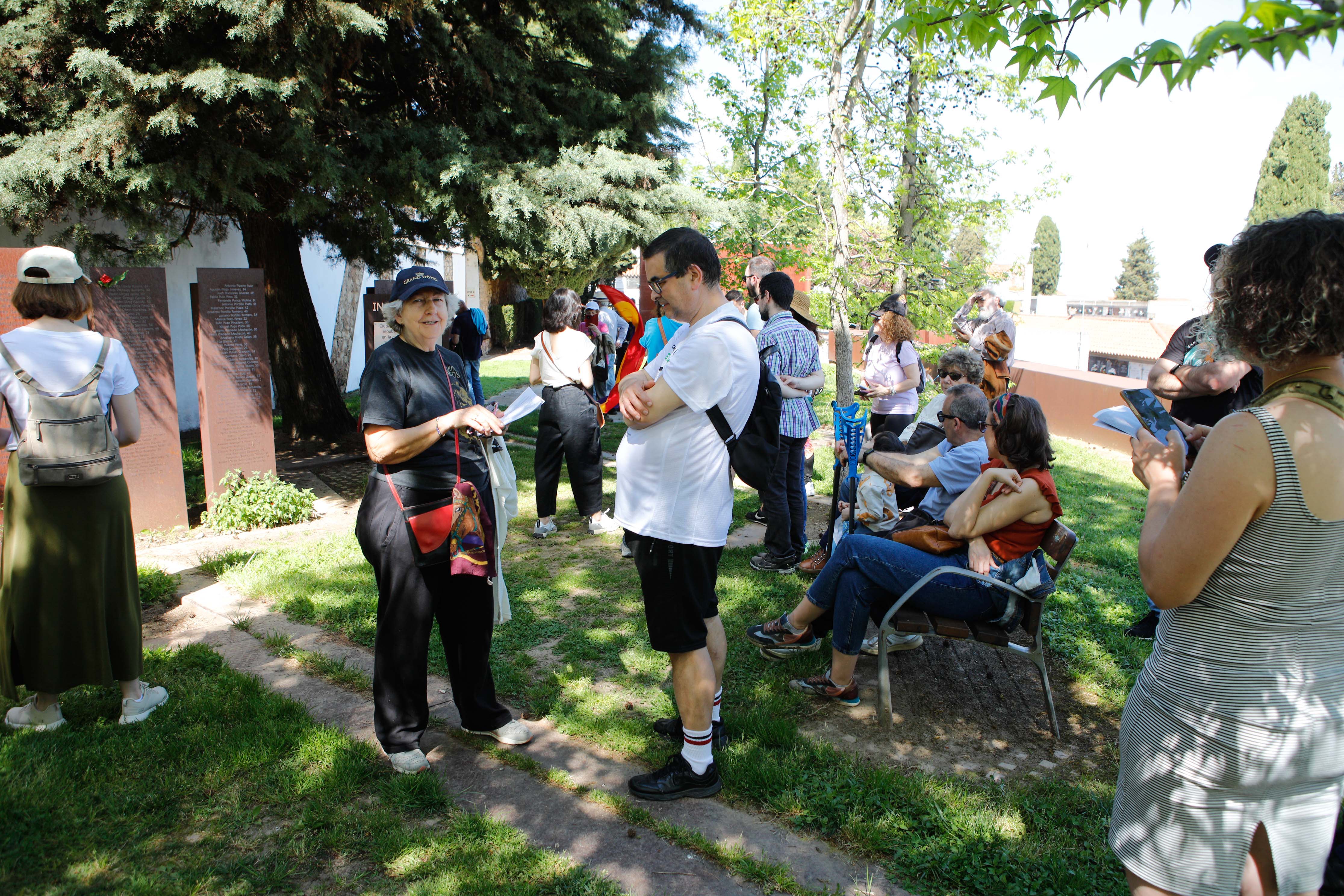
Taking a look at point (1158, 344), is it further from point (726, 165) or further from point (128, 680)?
point (128, 680)

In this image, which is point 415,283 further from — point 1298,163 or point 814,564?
point 1298,163

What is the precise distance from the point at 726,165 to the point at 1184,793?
11.7 m

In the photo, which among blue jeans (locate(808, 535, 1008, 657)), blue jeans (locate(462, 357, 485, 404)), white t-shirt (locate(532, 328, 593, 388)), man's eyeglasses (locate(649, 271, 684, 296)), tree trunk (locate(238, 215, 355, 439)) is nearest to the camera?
man's eyeglasses (locate(649, 271, 684, 296))

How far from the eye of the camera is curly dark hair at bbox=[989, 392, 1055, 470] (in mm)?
3436

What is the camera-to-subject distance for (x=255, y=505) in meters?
6.43

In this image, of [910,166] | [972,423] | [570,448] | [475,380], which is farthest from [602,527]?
[910,166]

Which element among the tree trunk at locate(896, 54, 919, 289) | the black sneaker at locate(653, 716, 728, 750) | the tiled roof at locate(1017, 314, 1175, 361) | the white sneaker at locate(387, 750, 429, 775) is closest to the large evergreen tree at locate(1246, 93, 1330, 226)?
the tiled roof at locate(1017, 314, 1175, 361)

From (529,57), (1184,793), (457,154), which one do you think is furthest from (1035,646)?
(529,57)

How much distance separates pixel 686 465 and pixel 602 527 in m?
3.75

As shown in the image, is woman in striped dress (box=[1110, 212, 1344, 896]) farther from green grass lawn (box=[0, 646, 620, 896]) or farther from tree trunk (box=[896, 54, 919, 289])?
tree trunk (box=[896, 54, 919, 289])

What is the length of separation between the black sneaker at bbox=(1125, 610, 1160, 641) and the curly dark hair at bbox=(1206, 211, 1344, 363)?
11.3 ft

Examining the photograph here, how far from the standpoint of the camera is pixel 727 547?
19.4 feet

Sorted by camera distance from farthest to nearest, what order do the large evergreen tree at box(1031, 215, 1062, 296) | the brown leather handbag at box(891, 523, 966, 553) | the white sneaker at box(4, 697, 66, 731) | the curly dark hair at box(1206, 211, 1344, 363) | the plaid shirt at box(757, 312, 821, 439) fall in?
the large evergreen tree at box(1031, 215, 1062, 296), the plaid shirt at box(757, 312, 821, 439), the brown leather handbag at box(891, 523, 966, 553), the white sneaker at box(4, 697, 66, 731), the curly dark hair at box(1206, 211, 1344, 363)

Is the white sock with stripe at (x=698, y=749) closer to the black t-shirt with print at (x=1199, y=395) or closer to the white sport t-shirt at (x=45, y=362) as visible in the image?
the white sport t-shirt at (x=45, y=362)
